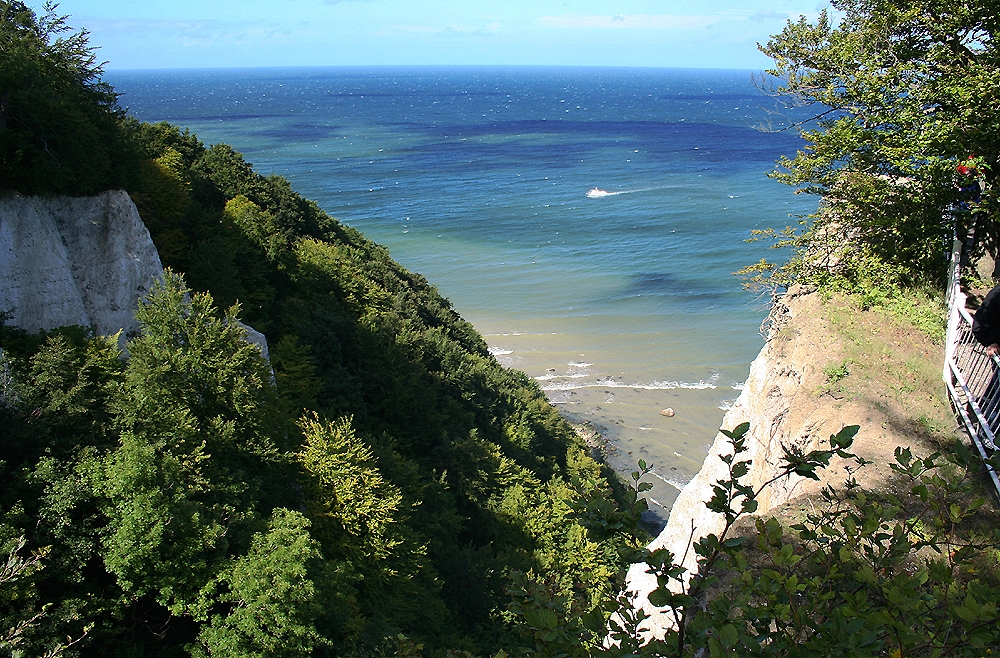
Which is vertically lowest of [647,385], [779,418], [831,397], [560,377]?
[647,385]

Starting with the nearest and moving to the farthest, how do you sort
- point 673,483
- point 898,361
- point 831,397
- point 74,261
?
point 831,397 < point 898,361 < point 74,261 < point 673,483

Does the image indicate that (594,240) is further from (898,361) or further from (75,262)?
(898,361)

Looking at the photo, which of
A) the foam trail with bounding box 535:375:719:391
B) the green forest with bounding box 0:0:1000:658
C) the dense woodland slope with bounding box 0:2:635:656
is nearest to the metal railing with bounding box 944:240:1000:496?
the green forest with bounding box 0:0:1000:658

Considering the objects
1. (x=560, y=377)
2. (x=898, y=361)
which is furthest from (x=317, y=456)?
(x=560, y=377)

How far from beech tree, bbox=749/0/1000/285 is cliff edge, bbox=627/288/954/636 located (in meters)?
1.37

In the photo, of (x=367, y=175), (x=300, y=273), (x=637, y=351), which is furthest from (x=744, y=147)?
(x=300, y=273)

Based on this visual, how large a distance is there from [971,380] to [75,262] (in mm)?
19117

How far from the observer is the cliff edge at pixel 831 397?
9.04 m

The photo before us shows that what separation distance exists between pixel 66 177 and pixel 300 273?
9.23 m

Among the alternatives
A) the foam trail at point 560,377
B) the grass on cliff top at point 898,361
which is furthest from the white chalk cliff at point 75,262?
the foam trail at point 560,377

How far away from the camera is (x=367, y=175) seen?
9125 centimetres

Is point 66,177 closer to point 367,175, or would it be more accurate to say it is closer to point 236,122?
point 367,175

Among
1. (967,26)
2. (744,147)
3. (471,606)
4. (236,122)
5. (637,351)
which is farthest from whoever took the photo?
(236,122)

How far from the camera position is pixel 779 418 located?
11.7 meters
